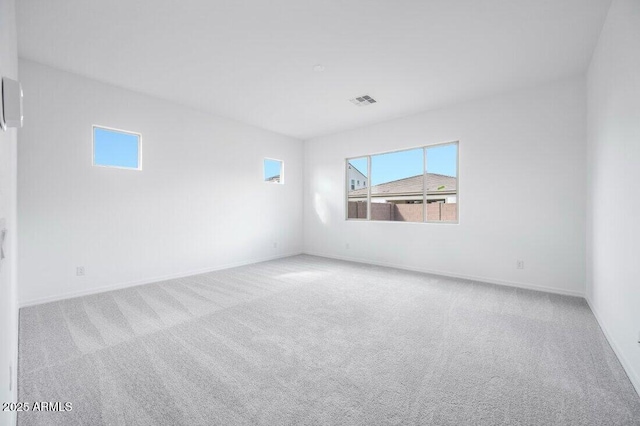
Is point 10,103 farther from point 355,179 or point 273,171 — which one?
point 355,179

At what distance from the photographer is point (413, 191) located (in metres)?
5.15

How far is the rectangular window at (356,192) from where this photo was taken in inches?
233

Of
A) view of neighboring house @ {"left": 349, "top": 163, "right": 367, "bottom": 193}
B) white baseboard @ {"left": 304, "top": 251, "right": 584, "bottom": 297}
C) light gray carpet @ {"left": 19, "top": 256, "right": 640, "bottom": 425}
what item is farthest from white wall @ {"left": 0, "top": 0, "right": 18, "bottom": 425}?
view of neighboring house @ {"left": 349, "top": 163, "right": 367, "bottom": 193}

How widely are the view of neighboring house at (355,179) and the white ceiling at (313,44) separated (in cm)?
200

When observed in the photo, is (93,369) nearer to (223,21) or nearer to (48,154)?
(48,154)

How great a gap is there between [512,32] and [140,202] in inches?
200

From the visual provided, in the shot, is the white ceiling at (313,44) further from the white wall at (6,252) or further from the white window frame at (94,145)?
the white wall at (6,252)

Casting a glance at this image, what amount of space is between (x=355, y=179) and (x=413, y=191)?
139cm

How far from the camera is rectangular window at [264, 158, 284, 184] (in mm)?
6043

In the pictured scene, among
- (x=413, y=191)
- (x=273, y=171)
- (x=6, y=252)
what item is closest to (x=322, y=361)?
(x=6, y=252)

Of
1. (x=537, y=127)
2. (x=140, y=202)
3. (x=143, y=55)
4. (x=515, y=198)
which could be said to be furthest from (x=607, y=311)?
(x=140, y=202)

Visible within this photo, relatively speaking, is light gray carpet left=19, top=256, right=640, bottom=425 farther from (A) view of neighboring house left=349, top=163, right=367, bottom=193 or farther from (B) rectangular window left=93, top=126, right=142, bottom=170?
(A) view of neighboring house left=349, top=163, right=367, bottom=193

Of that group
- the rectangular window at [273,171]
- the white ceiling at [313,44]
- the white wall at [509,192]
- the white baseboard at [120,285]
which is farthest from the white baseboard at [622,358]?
the rectangular window at [273,171]

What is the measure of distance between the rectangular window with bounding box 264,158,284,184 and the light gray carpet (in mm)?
3163
